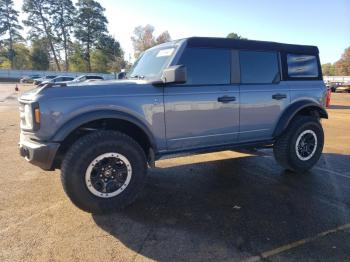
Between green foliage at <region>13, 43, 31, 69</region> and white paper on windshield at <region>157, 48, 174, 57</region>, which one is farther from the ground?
green foliage at <region>13, 43, 31, 69</region>

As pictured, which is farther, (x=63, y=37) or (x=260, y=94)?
(x=63, y=37)

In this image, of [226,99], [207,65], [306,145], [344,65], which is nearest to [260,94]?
[226,99]

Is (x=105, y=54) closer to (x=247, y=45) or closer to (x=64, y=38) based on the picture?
(x=64, y=38)

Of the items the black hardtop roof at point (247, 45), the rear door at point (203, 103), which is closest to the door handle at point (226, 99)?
the rear door at point (203, 103)

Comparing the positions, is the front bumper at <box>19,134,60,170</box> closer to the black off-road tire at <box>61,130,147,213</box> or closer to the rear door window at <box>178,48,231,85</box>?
the black off-road tire at <box>61,130,147,213</box>

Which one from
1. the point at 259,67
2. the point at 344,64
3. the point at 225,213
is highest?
the point at 344,64

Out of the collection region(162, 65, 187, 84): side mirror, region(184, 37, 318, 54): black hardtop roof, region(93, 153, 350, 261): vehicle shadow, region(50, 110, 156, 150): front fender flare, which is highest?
region(184, 37, 318, 54): black hardtop roof

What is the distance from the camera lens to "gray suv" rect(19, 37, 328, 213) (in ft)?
11.8

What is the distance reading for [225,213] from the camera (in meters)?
3.80

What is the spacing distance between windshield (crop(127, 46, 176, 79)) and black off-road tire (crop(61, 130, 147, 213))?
1065 millimetres

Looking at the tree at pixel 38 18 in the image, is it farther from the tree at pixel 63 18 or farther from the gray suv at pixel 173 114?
the gray suv at pixel 173 114

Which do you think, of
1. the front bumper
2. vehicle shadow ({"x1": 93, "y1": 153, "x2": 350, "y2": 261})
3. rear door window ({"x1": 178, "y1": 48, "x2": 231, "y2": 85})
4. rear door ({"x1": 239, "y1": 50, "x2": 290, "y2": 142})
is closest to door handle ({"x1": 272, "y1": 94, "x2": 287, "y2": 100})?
rear door ({"x1": 239, "y1": 50, "x2": 290, "y2": 142})

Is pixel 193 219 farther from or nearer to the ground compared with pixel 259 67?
nearer to the ground

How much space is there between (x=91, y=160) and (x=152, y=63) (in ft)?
5.90
